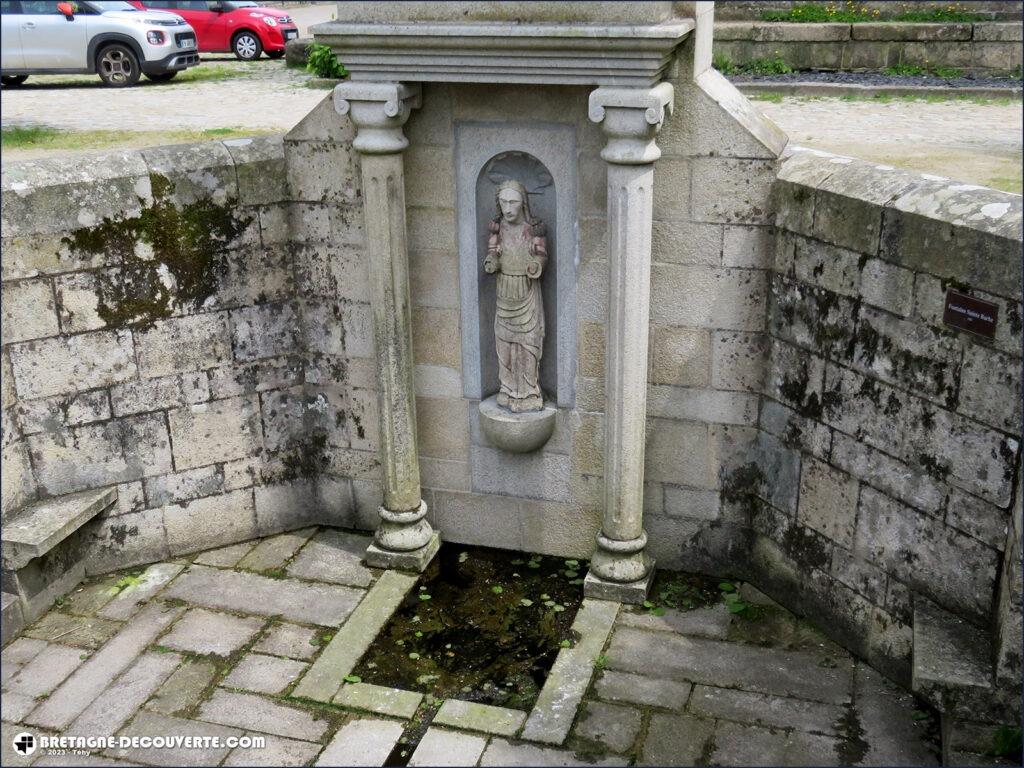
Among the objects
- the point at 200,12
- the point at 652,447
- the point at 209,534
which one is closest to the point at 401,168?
the point at 652,447

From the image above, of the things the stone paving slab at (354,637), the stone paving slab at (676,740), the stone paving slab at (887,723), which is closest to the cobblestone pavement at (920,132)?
the stone paving slab at (887,723)

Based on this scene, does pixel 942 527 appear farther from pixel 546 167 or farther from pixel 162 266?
pixel 162 266

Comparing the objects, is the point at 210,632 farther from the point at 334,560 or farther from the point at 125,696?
the point at 334,560

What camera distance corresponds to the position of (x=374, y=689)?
5.51m

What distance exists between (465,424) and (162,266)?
1960 mm

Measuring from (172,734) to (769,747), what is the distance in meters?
2.79

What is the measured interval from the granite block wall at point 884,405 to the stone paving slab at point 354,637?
82.2 inches

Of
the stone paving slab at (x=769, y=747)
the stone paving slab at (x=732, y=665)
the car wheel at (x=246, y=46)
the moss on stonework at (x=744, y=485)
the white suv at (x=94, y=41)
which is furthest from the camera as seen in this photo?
the car wheel at (x=246, y=46)

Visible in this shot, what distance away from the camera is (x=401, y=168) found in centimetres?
598

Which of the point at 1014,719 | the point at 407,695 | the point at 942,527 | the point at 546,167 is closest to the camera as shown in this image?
the point at 1014,719

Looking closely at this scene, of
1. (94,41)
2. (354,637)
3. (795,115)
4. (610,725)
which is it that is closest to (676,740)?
(610,725)

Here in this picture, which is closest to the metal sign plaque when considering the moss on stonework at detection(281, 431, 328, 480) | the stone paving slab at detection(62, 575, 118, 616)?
the moss on stonework at detection(281, 431, 328, 480)

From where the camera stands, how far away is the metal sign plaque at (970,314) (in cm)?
464

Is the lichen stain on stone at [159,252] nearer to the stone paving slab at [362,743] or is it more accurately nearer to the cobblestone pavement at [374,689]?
the cobblestone pavement at [374,689]
